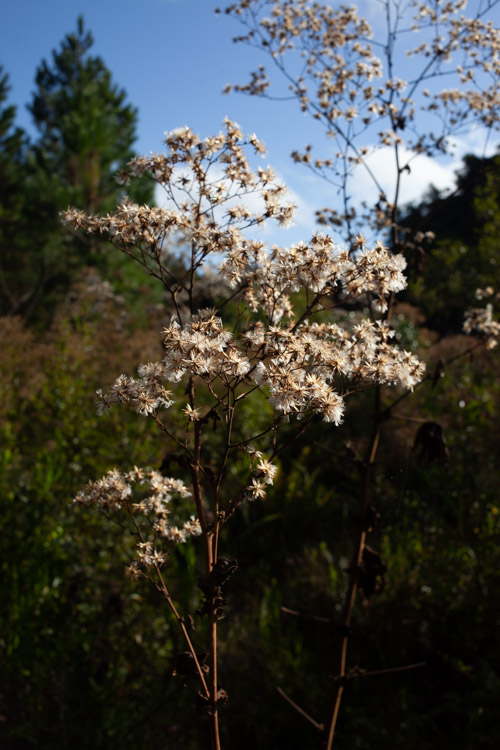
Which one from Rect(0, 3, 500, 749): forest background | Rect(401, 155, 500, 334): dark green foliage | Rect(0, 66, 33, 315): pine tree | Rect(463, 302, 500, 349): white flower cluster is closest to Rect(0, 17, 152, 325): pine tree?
Rect(0, 66, 33, 315): pine tree

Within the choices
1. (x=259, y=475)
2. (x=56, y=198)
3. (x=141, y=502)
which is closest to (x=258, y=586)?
(x=141, y=502)

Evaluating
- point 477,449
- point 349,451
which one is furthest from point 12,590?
point 477,449

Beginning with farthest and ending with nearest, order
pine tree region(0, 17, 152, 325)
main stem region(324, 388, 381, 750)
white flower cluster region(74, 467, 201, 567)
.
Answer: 1. pine tree region(0, 17, 152, 325)
2. main stem region(324, 388, 381, 750)
3. white flower cluster region(74, 467, 201, 567)

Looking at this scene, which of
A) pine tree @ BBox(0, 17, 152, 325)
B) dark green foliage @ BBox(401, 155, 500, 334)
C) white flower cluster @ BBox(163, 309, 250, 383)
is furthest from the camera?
pine tree @ BBox(0, 17, 152, 325)

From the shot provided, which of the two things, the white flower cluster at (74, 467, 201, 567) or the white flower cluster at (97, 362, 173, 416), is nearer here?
the white flower cluster at (97, 362, 173, 416)

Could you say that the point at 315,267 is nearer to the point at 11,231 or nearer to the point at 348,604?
the point at 348,604

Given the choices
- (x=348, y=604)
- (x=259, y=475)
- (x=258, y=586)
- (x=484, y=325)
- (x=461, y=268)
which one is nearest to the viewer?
(x=259, y=475)

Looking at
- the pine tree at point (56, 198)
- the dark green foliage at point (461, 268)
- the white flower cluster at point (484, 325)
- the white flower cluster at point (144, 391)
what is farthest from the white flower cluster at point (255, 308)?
the pine tree at point (56, 198)

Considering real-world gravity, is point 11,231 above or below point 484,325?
above

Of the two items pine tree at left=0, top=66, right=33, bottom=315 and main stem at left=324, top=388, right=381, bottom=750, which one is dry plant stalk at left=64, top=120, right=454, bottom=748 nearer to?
main stem at left=324, top=388, right=381, bottom=750

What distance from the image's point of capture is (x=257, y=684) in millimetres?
3465

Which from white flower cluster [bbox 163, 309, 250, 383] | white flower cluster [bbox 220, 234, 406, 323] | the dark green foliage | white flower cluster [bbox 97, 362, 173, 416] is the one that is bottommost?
white flower cluster [bbox 97, 362, 173, 416]

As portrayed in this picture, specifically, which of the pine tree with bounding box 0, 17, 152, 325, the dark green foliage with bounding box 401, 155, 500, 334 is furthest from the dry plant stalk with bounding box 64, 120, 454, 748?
the pine tree with bounding box 0, 17, 152, 325

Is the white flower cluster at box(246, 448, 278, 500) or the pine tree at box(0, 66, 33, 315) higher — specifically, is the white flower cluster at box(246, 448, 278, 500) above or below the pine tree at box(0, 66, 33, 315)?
below
